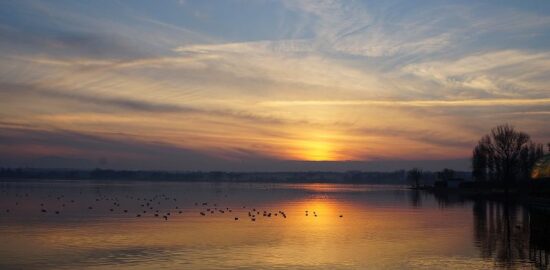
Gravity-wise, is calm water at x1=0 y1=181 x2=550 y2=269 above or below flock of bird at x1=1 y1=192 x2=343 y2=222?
below

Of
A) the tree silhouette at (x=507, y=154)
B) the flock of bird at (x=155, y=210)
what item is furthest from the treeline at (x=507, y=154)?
the flock of bird at (x=155, y=210)

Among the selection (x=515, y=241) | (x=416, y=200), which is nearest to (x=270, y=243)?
(x=515, y=241)

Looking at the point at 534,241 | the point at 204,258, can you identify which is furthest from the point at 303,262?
the point at 534,241

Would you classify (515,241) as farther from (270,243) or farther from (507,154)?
(507,154)

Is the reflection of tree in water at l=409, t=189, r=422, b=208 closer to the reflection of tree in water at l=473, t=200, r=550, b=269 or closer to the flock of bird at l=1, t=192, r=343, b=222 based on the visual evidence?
the flock of bird at l=1, t=192, r=343, b=222

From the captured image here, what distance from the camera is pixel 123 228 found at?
4538 cm

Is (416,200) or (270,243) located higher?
(416,200)

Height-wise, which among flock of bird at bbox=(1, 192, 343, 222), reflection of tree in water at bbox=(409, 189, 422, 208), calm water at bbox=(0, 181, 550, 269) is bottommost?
calm water at bbox=(0, 181, 550, 269)

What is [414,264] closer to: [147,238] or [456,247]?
[456,247]

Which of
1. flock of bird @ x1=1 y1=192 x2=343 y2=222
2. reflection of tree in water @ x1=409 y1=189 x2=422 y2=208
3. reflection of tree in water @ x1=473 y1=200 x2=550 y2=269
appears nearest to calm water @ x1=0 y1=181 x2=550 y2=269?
reflection of tree in water @ x1=473 y1=200 x2=550 y2=269

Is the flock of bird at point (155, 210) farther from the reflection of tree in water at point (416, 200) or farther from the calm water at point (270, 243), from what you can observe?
the reflection of tree in water at point (416, 200)

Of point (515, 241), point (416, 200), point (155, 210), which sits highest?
point (416, 200)

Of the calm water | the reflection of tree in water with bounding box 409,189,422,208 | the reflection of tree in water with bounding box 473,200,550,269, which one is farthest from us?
the reflection of tree in water with bounding box 409,189,422,208

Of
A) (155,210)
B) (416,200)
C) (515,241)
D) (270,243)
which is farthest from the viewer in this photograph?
(416,200)
